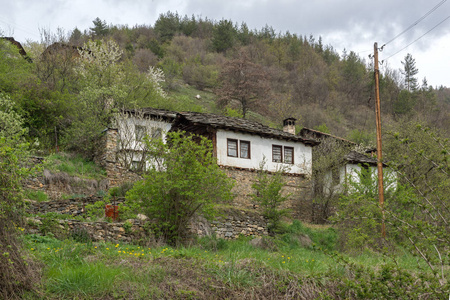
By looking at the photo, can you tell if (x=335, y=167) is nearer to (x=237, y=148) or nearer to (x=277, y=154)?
(x=277, y=154)

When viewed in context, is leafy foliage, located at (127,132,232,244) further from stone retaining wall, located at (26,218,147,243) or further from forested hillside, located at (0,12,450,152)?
forested hillside, located at (0,12,450,152)

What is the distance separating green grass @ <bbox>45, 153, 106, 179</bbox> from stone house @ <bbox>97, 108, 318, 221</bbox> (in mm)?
530

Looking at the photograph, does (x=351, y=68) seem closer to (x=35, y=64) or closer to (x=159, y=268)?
(x=35, y=64)

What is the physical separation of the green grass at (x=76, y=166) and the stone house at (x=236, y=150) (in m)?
0.53

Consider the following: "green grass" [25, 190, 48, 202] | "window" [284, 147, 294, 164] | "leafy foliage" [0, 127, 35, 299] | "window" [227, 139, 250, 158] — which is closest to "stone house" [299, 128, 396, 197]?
"window" [284, 147, 294, 164]

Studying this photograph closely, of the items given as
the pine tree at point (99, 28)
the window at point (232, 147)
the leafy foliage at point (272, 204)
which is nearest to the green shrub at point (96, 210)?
the leafy foliage at point (272, 204)

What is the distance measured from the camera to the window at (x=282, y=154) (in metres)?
24.0

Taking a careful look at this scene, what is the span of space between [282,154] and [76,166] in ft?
37.0

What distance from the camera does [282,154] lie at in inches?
951

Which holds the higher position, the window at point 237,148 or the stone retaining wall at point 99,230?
the window at point 237,148

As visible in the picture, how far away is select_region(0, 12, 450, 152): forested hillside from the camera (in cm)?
2439

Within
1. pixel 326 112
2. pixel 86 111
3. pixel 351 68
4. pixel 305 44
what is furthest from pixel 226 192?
pixel 305 44

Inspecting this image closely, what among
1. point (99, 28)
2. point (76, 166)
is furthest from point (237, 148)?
point (99, 28)

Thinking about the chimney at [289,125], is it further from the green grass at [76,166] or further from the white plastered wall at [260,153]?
the green grass at [76,166]
